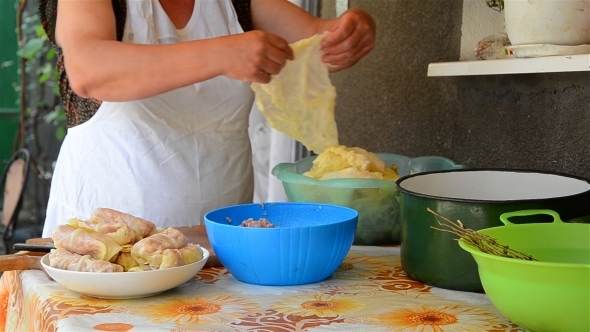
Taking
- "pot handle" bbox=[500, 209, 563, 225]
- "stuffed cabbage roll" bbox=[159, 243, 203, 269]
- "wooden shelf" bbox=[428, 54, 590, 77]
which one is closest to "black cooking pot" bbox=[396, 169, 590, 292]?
"pot handle" bbox=[500, 209, 563, 225]

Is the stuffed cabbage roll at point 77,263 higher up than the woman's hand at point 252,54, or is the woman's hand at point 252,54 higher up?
the woman's hand at point 252,54

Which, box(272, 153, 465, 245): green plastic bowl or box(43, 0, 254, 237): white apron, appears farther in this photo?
box(43, 0, 254, 237): white apron

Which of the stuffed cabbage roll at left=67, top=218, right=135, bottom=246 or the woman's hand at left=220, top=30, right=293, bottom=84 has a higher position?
the woman's hand at left=220, top=30, right=293, bottom=84

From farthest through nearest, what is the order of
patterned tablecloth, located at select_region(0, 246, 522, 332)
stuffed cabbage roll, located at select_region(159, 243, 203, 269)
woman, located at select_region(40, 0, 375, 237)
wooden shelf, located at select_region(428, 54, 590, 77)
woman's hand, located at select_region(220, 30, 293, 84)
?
1. woman, located at select_region(40, 0, 375, 237)
2. woman's hand, located at select_region(220, 30, 293, 84)
3. wooden shelf, located at select_region(428, 54, 590, 77)
4. stuffed cabbage roll, located at select_region(159, 243, 203, 269)
5. patterned tablecloth, located at select_region(0, 246, 522, 332)

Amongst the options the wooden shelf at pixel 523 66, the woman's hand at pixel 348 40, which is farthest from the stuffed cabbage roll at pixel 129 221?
the wooden shelf at pixel 523 66

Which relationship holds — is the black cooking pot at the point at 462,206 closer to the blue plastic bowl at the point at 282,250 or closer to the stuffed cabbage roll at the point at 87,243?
the blue plastic bowl at the point at 282,250

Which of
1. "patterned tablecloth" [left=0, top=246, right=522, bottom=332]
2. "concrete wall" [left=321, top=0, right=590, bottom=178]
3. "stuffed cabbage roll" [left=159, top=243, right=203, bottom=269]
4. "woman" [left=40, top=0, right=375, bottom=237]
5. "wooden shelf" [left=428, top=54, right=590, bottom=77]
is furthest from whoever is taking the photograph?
"woman" [left=40, top=0, right=375, bottom=237]

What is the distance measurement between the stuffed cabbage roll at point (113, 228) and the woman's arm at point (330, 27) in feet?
2.68

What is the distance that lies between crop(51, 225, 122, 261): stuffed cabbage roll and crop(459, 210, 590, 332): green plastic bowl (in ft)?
1.93

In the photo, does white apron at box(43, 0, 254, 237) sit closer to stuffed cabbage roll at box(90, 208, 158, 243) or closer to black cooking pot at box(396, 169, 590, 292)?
stuffed cabbage roll at box(90, 208, 158, 243)

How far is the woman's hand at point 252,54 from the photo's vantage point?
155 cm

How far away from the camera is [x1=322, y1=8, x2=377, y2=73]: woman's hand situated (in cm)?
188

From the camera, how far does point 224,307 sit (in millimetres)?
1183

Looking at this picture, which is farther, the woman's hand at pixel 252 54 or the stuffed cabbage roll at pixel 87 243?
the woman's hand at pixel 252 54
